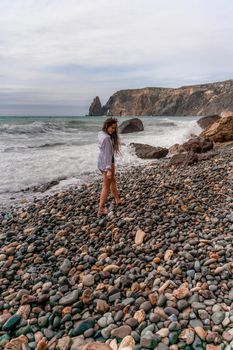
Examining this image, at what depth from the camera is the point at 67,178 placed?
9.46 m

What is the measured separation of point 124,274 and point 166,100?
5320 inches

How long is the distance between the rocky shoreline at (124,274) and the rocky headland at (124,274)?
0.01 m

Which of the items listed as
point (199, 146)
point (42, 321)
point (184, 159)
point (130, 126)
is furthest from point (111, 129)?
point (130, 126)

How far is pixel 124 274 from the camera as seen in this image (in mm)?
3729

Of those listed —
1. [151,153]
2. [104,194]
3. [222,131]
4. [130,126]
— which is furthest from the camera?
[130,126]

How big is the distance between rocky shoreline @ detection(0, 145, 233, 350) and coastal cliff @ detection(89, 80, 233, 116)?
117 metres

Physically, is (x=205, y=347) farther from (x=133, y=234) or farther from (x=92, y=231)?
(x=92, y=231)

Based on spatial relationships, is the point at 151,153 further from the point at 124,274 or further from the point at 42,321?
the point at 42,321

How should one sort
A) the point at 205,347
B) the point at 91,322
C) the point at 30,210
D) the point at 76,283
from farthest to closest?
1. the point at 30,210
2. the point at 76,283
3. the point at 91,322
4. the point at 205,347

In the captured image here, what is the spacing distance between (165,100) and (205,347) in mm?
136407

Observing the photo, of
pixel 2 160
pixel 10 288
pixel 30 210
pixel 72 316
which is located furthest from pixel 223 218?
pixel 2 160

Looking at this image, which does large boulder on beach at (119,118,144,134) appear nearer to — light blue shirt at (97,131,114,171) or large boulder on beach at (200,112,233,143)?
large boulder on beach at (200,112,233,143)

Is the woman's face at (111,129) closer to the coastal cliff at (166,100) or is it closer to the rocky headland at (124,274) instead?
the rocky headland at (124,274)

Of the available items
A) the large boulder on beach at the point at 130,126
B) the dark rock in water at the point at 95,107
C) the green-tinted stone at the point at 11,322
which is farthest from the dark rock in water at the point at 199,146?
the dark rock in water at the point at 95,107
